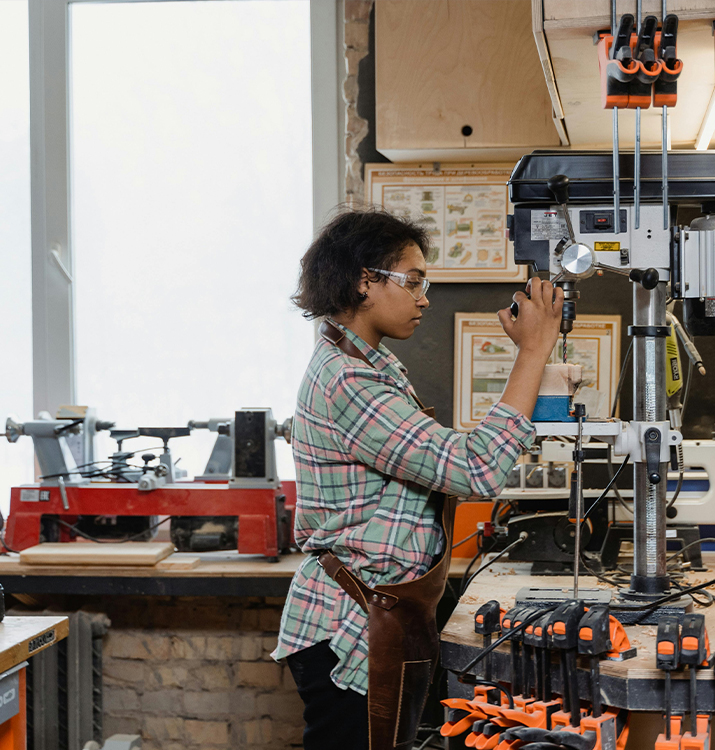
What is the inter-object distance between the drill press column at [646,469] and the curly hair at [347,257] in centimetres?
47

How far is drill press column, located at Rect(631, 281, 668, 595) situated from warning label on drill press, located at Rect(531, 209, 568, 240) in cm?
19

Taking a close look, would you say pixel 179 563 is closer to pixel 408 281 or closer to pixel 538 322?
pixel 408 281

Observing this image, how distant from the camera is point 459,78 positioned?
2.63m

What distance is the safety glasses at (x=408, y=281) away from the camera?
1551 millimetres

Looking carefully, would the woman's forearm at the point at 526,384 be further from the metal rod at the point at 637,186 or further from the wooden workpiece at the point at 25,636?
the wooden workpiece at the point at 25,636

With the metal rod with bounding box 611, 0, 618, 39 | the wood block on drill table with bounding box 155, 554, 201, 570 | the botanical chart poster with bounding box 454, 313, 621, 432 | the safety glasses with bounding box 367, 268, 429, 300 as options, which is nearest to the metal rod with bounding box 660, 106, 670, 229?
the metal rod with bounding box 611, 0, 618, 39

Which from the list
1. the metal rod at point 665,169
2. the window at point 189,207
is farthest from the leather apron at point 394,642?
the window at point 189,207

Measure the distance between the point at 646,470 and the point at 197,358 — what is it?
196cm

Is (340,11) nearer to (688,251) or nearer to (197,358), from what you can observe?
(197,358)

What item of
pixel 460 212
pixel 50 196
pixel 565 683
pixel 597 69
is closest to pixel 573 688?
pixel 565 683

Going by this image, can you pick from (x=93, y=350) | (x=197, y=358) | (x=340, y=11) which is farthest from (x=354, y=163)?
(x=93, y=350)

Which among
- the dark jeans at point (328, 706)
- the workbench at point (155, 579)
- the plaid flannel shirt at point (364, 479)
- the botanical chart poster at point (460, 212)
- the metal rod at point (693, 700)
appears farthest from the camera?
the botanical chart poster at point (460, 212)

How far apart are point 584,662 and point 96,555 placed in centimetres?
166

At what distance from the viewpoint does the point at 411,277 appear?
1562mm
